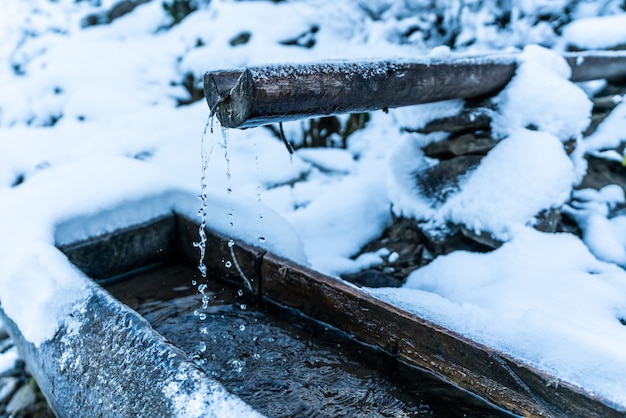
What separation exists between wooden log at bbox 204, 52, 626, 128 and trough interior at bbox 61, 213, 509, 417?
0.85 meters

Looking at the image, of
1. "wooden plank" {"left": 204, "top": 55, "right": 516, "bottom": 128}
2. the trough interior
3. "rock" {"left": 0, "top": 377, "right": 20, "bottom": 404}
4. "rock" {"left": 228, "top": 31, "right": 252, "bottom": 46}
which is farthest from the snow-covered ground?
"rock" {"left": 0, "top": 377, "right": 20, "bottom": 404}

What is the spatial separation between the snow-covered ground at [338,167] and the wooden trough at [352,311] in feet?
0.27

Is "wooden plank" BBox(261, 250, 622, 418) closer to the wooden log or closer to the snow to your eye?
the wooden log

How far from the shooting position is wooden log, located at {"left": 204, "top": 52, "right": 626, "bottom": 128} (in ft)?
5.00

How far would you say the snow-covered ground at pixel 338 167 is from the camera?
1.84 meters

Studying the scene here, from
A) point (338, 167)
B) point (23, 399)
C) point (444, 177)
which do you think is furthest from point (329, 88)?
point (338, 167)

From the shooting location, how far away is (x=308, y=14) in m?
5.05

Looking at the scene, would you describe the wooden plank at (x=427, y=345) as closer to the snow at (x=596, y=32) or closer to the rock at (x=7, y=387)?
the rock at (x=7, y=387)

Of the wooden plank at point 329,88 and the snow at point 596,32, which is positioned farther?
the snow at point 596,32

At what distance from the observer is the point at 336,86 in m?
1.72

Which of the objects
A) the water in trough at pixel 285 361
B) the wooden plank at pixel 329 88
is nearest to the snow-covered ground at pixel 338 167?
the water in trough at pixel 285 361

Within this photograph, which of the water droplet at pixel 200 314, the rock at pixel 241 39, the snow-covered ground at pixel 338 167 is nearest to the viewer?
the snow-covered ground at pixel 338 167

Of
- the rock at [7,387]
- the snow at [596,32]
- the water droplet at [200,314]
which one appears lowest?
the rock at [7,387]

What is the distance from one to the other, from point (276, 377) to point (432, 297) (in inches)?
27.8
